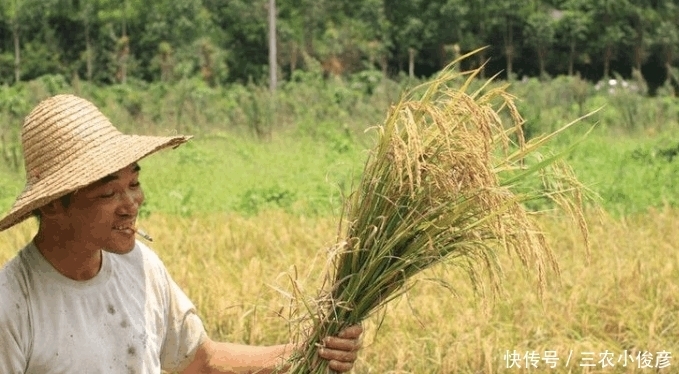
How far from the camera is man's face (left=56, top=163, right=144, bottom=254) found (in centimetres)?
230

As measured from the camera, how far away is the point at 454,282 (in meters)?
5.51

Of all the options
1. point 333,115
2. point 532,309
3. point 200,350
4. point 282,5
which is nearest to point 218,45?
point 282,5

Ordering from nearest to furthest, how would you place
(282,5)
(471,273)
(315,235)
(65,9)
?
(471,273) → (315,235) → (65,9) → (282,5)

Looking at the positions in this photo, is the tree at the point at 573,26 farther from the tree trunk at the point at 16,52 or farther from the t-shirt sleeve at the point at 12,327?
the t-shirt sleeve at the point at 12,327

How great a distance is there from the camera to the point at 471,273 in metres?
2.64

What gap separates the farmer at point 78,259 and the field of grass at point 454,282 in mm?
281

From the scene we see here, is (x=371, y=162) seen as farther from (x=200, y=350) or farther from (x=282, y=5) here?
(x=282, y=5)

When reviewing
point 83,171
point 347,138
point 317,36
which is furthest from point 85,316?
point 317,36

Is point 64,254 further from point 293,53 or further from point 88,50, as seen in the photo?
point 293,53

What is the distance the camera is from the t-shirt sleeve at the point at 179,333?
2586 millimetres

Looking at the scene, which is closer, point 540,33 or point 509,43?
point 540,33

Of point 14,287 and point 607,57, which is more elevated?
point 14,287

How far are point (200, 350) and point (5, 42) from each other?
78.7 ft

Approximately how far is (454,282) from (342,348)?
302 cm
